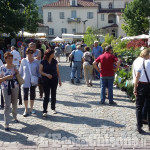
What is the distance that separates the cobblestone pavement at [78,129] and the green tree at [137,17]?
32.2 meters

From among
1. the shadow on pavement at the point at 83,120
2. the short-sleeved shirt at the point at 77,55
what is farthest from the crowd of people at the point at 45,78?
the short-sleeved shirt at the point at 77,55

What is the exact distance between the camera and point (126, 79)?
34.2 ft

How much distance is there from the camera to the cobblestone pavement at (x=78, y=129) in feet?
18.0

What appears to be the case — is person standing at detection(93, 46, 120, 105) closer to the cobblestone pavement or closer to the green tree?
the cobblestone pavement

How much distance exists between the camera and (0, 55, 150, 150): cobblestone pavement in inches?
216

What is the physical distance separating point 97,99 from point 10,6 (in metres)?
15.1

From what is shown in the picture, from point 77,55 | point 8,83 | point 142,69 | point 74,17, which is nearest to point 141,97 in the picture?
point 142,69

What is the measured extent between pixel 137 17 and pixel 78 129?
35.8 meters

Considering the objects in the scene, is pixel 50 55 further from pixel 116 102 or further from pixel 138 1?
pixel 138 1

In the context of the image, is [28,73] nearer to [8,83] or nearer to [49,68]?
[49,68]

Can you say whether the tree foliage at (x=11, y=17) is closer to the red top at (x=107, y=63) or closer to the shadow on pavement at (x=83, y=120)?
the red top at (x=107, y=63)

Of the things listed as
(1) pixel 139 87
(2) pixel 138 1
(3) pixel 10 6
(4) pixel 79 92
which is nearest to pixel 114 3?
(2) pixel 138 1

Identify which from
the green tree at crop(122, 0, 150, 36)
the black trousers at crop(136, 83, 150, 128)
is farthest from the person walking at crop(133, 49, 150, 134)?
the green tree at crop(122, 0, 150, 36)

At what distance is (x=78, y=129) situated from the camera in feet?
20.9
